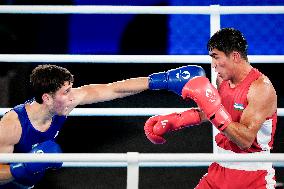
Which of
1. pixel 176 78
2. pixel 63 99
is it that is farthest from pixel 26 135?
pixel 176 78

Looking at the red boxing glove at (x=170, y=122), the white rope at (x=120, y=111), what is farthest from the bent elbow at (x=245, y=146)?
the white rope at (x=120, y=111)

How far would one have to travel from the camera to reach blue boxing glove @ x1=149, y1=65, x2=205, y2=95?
8.36 ft

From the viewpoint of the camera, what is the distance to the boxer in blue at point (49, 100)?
2537mm

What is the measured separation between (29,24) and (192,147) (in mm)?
2330

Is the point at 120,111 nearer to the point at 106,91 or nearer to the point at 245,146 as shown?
the point at 106,91

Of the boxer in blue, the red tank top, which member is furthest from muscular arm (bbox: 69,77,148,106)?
the red tank top

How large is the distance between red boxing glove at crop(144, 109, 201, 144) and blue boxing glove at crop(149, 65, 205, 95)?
146mm

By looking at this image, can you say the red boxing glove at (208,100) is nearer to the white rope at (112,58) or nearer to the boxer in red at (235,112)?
the boxer in red at (235,112)

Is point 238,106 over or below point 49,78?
below

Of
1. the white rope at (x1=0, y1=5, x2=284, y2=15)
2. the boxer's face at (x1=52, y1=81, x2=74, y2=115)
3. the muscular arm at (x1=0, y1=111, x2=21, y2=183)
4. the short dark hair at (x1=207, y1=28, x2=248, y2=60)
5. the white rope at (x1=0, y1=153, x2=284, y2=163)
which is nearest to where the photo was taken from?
the white rope at (x1=0, y1=153, x2=284, y2=163)

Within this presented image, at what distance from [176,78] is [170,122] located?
9.0 inches

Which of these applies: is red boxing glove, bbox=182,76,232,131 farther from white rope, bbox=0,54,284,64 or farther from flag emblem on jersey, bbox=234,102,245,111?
white rope, bbox=0,54,284,64

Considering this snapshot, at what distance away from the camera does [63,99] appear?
2.60 metres

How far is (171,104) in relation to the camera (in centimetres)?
587
